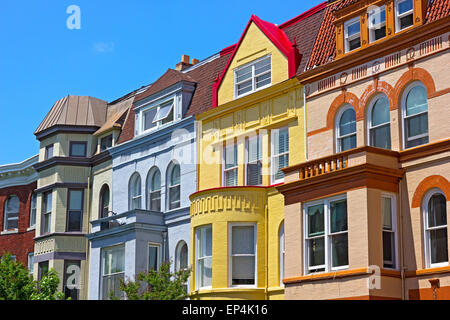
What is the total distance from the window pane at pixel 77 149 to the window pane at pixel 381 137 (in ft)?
62.0

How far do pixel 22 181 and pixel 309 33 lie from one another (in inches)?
865

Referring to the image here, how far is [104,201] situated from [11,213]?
9.31 m

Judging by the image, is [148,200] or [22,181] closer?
[148,200]

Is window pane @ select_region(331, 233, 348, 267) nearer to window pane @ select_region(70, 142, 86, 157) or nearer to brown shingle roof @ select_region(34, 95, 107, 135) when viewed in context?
window pane @ select_region(70, 142, 86, 157)

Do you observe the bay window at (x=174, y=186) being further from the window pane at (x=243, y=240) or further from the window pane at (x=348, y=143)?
the window pane at (x=348, y=143)

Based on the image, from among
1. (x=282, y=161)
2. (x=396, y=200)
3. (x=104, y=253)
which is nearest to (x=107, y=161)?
(x=104, y=253)

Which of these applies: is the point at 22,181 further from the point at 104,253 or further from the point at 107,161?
the point at 104,253

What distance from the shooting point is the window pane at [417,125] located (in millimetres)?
23328

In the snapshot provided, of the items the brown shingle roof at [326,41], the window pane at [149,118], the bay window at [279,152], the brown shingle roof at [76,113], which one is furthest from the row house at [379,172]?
the brown shingle roof at [76,113]

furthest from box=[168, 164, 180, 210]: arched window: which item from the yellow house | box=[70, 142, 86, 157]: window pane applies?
box=[70, 142, 86, 157]: window pane

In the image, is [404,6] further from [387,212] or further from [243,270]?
[243,270]

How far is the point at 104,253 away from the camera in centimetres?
3481

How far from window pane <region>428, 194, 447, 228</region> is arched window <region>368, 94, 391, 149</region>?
2.67 m

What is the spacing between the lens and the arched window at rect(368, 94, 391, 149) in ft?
80.6
